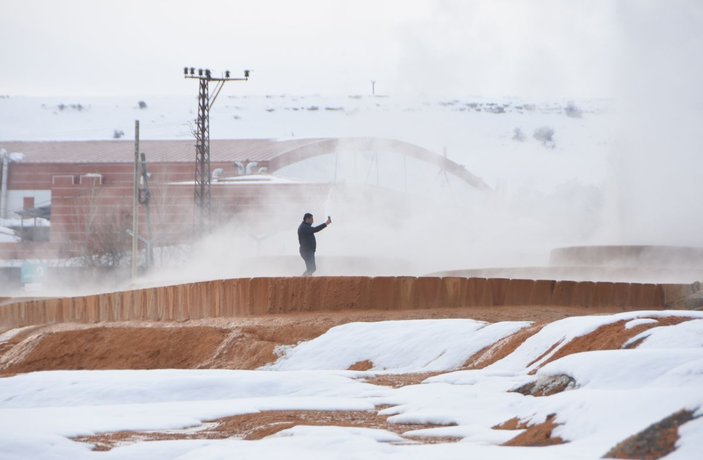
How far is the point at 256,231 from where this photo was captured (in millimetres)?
56688

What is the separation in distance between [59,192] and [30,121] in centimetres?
5656

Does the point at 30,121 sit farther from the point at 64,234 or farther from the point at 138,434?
the point at 138,434

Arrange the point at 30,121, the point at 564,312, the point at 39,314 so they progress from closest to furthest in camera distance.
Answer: the point at 564,312 → the point at 39,314 → the point at 30,121

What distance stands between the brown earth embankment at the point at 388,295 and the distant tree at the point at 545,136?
288 ft

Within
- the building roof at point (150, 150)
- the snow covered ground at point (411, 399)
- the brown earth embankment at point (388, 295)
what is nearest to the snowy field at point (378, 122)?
the building roof at point (150, 150)

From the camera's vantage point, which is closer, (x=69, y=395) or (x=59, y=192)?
(x=69, y=395)

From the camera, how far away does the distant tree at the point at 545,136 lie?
109m

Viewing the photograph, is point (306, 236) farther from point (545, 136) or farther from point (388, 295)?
point (545, 136)

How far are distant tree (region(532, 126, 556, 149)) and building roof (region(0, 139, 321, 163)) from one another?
130 feet

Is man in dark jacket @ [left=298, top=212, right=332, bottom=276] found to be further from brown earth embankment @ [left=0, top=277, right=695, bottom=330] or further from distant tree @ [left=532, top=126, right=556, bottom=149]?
distant tree @ [left=532, top=126, right=556, bottom=149]

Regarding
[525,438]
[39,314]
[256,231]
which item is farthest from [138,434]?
[256,231]

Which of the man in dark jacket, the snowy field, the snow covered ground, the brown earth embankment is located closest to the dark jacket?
the man in dark jacket

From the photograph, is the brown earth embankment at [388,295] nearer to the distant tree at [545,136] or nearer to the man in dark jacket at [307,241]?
the man in dark jacket at [307,241]

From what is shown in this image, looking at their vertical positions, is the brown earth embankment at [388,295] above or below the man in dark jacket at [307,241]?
below
